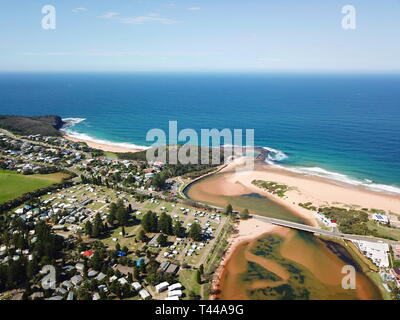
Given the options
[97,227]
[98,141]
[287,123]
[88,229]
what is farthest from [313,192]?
[98,141]

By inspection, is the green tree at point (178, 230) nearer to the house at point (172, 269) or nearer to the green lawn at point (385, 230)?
the house at point (172, 269)

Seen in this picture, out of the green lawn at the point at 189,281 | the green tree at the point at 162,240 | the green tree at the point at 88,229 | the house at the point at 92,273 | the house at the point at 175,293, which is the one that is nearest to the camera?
the house at the point at 175,293

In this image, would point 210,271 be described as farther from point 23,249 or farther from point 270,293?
point 23,249

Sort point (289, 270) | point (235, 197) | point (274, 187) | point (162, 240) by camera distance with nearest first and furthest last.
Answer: point (289, 270), point (162, 240), point (235, 197), point (274, 187)

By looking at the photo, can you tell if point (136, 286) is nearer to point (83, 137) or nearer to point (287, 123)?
point (83, 137)

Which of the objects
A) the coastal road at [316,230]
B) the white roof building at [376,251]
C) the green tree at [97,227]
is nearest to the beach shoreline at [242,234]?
the coastal road at [316,230]

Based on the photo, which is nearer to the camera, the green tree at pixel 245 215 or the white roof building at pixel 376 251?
the white roof building at pixel 376 251

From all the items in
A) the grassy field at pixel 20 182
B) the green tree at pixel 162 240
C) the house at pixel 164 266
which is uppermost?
the grassy field at pixel 20 182

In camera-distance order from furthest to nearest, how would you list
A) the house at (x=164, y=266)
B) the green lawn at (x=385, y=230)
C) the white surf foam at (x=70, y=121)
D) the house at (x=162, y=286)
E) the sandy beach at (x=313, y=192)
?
the white surf foam at (x=70, y=121), the sandy beach at (x=313, y=192), the green lawn at (x=385, y=230), the house at (x=164, y=266), the house at (x=162, y=286)
